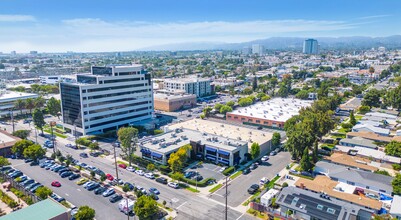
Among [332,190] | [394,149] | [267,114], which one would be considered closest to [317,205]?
[332,190]

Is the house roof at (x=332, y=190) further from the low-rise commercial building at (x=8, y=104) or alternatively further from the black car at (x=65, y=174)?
the low-rise commercial building at (x=8, y=104)

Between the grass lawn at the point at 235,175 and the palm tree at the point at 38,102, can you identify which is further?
the palm tree at the point at 38,102

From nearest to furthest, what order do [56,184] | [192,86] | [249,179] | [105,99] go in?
[56,184]
[249,179]
[105,99]
[192,86]

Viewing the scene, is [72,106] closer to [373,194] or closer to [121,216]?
[121,216]

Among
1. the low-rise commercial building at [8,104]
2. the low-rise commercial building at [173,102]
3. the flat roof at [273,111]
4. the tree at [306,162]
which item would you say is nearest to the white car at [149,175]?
the tree at [306,162]

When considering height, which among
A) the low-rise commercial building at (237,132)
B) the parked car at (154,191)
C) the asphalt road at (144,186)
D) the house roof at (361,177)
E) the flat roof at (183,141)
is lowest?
the asphalt road at (144,186)

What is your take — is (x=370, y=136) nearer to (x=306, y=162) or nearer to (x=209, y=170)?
(x=306, y=162)
